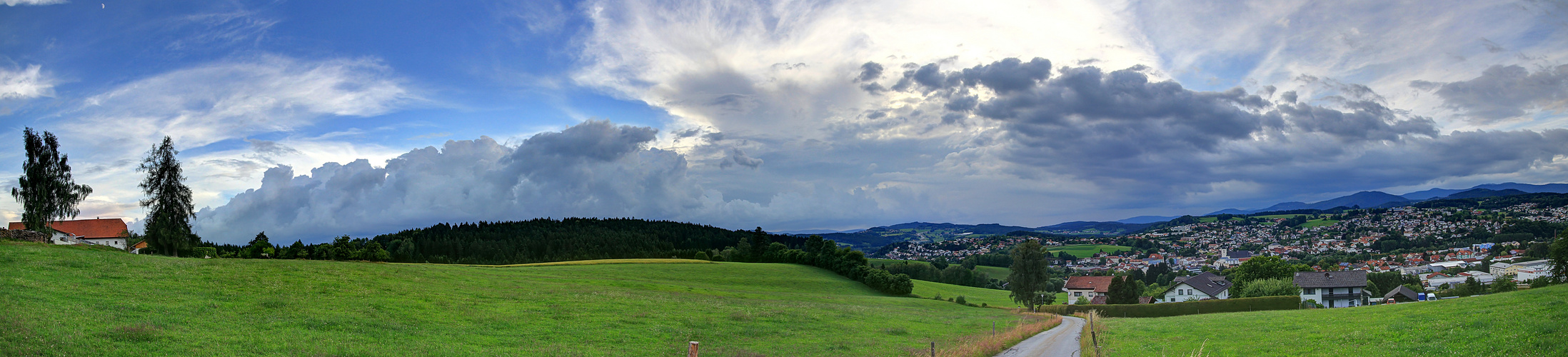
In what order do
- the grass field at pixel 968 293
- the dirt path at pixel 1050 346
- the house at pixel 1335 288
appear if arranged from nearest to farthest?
the dirt path at pixel 1050 346 < the house at pixel 1335 288 < the grass field at pixel 968 293

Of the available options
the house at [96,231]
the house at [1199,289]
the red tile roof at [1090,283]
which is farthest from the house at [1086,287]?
the house at [96,231]

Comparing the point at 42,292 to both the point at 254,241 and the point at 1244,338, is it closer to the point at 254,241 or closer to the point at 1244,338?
the point at 1244,338

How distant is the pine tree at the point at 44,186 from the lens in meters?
54.2

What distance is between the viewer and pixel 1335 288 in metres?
83.2

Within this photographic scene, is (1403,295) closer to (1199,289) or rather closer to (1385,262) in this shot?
(1199,289)

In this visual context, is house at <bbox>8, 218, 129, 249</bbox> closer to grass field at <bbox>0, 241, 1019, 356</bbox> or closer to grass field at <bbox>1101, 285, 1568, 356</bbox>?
grass field at <bbox>0, 241, 1019, 356</bbox>

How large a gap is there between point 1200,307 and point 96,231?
12615 cm

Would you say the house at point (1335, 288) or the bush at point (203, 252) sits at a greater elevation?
the bush at point (203, 252)

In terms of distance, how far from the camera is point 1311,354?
19062mm

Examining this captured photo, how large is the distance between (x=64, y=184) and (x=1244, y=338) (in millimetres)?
88128

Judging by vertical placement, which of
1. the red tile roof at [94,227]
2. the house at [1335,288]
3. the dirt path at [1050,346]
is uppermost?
the red tile roof at [94,227]

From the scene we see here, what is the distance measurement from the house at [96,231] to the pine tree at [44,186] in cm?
2501

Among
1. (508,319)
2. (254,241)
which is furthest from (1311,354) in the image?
(254,241)

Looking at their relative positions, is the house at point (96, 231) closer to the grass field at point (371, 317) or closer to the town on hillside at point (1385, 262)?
the grass field at point (371, 317)
